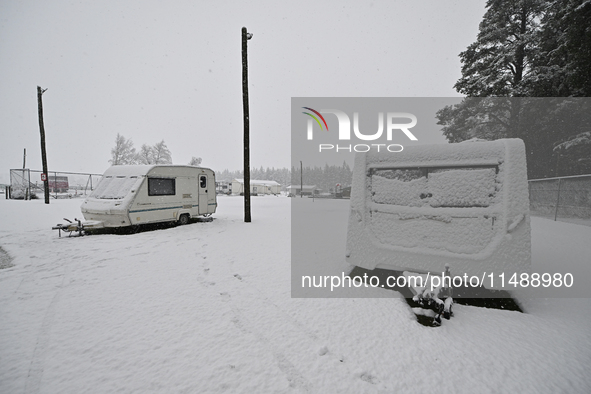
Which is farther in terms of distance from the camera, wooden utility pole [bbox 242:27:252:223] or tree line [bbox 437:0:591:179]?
tree line [bbox 437:0:591:179]

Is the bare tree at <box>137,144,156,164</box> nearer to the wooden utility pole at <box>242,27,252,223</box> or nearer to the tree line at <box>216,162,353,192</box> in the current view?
the tree line at <box>216,162,353,192</box>

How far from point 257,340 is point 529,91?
17989 millimetres

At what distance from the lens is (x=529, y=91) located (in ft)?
43.4

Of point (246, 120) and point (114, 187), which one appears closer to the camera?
point (114, 187)

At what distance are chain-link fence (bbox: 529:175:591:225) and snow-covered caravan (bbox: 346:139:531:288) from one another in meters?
8.88

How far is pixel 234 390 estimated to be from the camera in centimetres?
184

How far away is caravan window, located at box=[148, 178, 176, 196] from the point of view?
848cm

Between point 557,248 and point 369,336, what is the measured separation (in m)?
4.92

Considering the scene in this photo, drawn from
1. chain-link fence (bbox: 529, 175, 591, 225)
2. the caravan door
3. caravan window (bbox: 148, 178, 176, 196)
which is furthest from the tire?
chain-link fence (bbox: 529, 175, 591, 225)

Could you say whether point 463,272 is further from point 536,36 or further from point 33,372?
point 536,36

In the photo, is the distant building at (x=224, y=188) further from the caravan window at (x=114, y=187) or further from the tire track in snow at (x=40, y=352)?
the tire track in snow at (x=40, y=352)

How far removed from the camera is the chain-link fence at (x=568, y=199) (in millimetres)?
9125

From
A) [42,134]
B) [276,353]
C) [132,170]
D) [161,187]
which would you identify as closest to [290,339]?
[276,353]

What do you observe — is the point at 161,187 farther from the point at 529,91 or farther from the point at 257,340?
the point at 529,91
